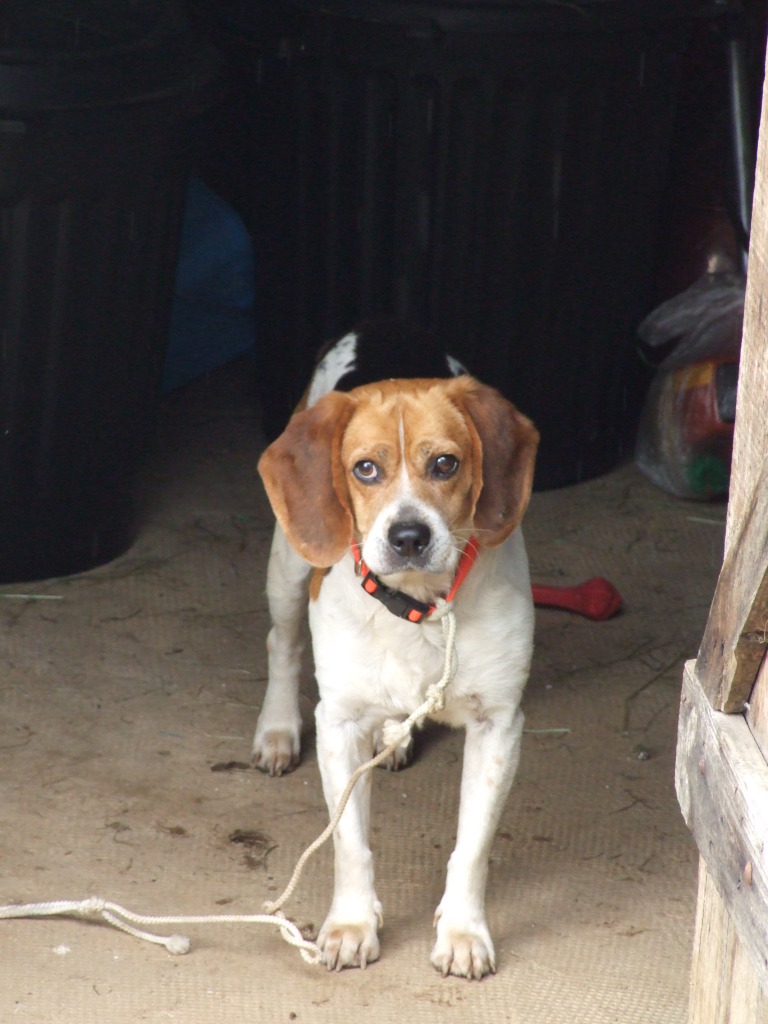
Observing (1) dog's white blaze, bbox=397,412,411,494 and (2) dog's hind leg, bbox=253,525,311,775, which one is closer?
(1) dog's white blaze, bbox=397,412,411,494

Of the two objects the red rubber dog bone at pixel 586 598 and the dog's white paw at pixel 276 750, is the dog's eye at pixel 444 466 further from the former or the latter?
the red rubber dog bone at pixel 586 598

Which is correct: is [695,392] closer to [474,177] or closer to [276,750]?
[474,177]

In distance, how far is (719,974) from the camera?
217cm

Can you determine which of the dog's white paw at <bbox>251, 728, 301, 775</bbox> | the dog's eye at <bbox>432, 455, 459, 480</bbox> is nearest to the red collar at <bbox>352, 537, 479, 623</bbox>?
the dog's eye at <bbox>432, 455, 459, 480</bbox>

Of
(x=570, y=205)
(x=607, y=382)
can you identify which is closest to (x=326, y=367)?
(x=570, y=205)

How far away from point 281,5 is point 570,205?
3.77 feet

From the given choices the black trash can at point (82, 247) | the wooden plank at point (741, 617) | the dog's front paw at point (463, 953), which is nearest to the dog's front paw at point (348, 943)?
the dog's front paw at point (463, 953)

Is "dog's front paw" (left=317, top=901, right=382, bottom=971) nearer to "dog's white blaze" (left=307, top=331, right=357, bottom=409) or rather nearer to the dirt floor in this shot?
the dirt floor

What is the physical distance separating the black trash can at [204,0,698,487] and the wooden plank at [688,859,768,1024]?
2.78m

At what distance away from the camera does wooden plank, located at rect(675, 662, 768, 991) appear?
1875mm

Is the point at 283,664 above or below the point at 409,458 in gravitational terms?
below

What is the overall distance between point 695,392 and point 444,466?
2.55 metres

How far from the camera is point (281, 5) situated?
4594 millimetres

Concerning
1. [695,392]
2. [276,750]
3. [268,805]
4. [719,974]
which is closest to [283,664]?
[276,750]
